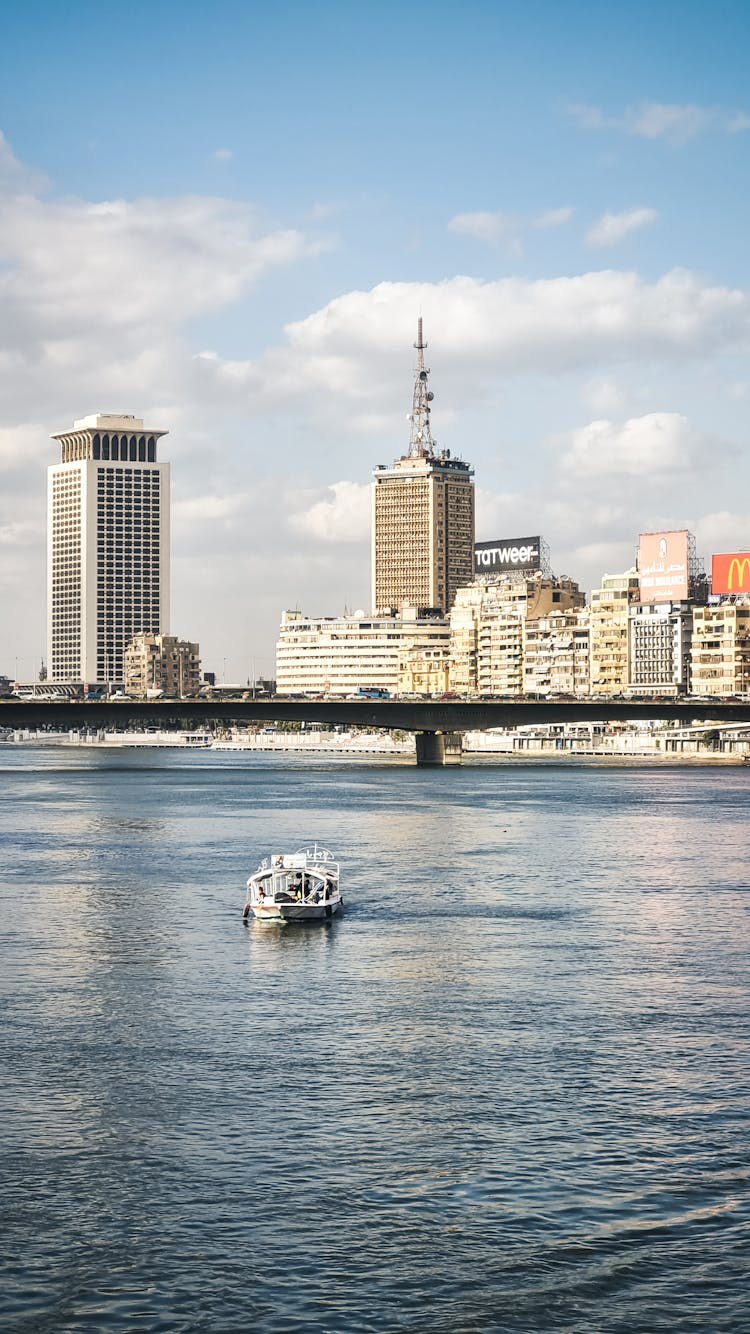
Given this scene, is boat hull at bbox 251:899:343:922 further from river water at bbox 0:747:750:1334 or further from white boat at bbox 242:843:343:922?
river water at bbox 0:747:750:1334

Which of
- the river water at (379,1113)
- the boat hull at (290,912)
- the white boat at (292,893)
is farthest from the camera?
the white boat at (292,893)

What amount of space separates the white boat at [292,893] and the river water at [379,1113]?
1.17 m

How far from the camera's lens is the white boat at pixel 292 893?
78.2m

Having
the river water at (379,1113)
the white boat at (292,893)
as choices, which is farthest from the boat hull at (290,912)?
the river water at (379,1113)

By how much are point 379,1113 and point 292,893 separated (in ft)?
122

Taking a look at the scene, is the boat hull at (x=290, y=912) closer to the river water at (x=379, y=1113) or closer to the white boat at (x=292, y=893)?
the white boat at (x=292, y=893)

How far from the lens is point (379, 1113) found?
4309cm

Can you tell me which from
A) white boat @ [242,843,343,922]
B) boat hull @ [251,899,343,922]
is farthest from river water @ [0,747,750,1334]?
white boat @ [242,843,343,922]

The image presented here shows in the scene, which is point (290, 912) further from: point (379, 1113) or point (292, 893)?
point (379, 1113)

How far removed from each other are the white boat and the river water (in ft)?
3.84

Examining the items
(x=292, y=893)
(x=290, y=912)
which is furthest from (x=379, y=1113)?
(x=292, y=893)

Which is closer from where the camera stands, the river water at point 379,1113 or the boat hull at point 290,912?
the river water at point 379,1113

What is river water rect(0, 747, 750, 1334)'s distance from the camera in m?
32.1

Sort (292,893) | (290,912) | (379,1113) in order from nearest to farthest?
1. (379,1113)
2. (290,912)
3. (292,893)
